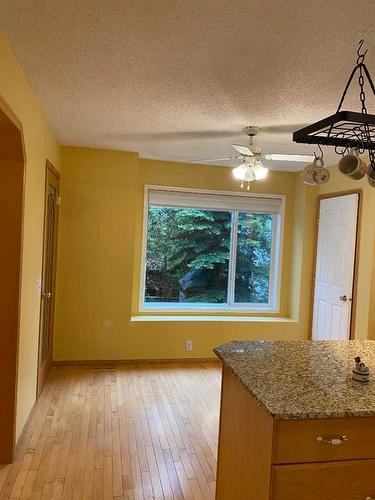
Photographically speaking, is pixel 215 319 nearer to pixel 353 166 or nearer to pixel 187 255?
pixel 187 255

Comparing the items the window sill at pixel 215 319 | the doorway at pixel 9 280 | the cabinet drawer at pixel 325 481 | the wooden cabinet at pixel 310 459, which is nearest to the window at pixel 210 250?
the window sill at pixel 215 319

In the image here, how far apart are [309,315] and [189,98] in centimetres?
343

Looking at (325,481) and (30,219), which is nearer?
(325,481)

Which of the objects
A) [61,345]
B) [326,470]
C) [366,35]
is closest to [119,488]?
[326,470]

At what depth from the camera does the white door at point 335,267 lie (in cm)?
430

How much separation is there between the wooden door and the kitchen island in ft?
8.09

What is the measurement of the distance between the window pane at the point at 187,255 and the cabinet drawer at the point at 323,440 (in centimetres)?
383

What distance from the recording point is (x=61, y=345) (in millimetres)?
4586

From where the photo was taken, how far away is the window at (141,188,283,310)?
5.16 meters

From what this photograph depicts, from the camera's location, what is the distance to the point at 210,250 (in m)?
5.30

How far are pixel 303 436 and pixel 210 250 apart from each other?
12.8ft

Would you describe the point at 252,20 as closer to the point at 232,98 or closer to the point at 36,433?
the point at 232,98

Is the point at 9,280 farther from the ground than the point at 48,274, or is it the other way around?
the point at 9,280

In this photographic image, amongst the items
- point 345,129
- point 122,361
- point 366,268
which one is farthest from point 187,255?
point 345,129
